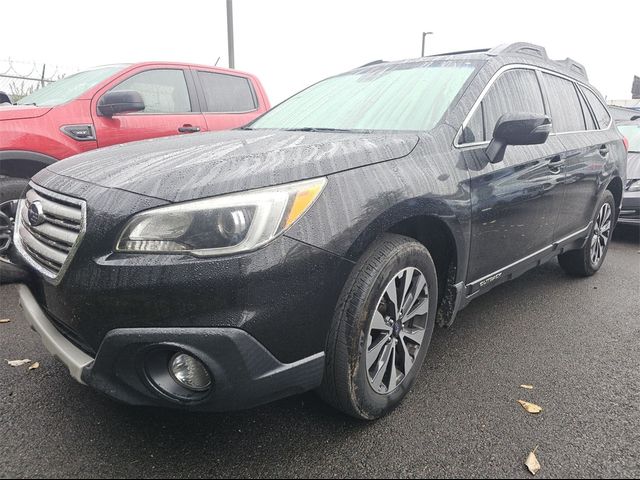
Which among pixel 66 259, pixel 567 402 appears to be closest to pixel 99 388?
pixel 66 259

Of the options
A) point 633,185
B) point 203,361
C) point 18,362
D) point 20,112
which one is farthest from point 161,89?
point 633,185

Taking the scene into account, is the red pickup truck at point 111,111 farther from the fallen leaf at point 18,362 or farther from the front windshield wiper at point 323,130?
the front windshield wiper at point 323,130

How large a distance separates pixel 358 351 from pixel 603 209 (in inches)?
130

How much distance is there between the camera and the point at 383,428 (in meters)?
1.98

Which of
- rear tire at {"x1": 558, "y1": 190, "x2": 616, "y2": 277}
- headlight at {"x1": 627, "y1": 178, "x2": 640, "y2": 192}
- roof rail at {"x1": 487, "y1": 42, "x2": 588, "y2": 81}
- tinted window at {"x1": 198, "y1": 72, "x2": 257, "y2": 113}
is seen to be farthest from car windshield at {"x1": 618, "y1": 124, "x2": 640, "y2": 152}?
tinted window at {"x1": 198, "y1": 72, "x2": 257, "y2": 113}

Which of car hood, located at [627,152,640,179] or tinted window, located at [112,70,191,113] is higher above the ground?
tinted window, located at [112,70,191,113]

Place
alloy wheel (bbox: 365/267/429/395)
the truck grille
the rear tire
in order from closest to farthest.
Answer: the truck grille
alloy wheel (bbox: 365/267/429/395)
the rear tire

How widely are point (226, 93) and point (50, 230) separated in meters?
3.75

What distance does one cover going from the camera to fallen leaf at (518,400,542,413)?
83.7 inches

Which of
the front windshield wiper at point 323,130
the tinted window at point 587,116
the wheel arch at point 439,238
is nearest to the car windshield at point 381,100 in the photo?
the front windshield wiper at point 323,130

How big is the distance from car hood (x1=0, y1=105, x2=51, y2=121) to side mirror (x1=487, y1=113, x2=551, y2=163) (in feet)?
10.8

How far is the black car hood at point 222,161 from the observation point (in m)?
1.58

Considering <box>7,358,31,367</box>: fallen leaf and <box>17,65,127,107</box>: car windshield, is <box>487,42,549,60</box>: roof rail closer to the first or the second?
<box>7,358,31,367</box>: fallen leaf

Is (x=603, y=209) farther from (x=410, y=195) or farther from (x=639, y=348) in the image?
(x=410, y=195)
